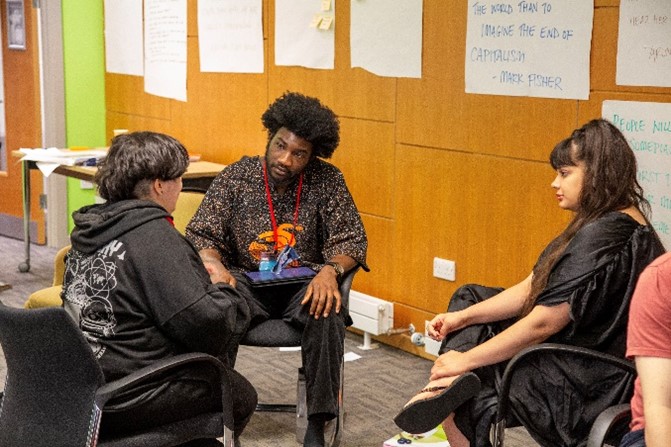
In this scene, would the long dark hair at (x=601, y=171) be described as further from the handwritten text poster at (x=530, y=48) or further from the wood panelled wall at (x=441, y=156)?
the handwritten text poster at (x=530, y=48)

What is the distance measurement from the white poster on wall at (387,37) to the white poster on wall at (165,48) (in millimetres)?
1648

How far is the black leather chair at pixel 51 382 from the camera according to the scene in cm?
230

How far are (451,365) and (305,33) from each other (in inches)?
105

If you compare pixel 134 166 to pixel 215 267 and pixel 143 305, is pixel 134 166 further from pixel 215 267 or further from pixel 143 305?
pixel 215 267

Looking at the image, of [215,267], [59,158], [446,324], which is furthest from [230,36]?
[446,324]

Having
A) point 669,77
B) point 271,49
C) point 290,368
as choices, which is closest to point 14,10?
point 271,49

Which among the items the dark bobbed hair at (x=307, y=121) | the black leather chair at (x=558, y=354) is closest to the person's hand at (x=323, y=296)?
the dark bobbed hair at (x=307, y=121)

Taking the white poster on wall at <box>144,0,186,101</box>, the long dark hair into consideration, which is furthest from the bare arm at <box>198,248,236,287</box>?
the white poster on wall at <box>144,0,186,101</box>

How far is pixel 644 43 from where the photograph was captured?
3.46 metres

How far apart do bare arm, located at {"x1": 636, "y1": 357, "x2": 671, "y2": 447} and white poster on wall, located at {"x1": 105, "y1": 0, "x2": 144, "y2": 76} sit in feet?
16.7

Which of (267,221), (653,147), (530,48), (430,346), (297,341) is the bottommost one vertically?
(430,346)

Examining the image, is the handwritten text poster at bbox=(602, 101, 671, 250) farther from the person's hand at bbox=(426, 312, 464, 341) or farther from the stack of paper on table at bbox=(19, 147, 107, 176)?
the stack of paper on table at bbox=(19, 147, 107, 176)

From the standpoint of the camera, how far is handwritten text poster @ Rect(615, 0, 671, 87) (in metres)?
3.38

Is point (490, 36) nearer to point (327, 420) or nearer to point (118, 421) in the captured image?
point (327, 420)
